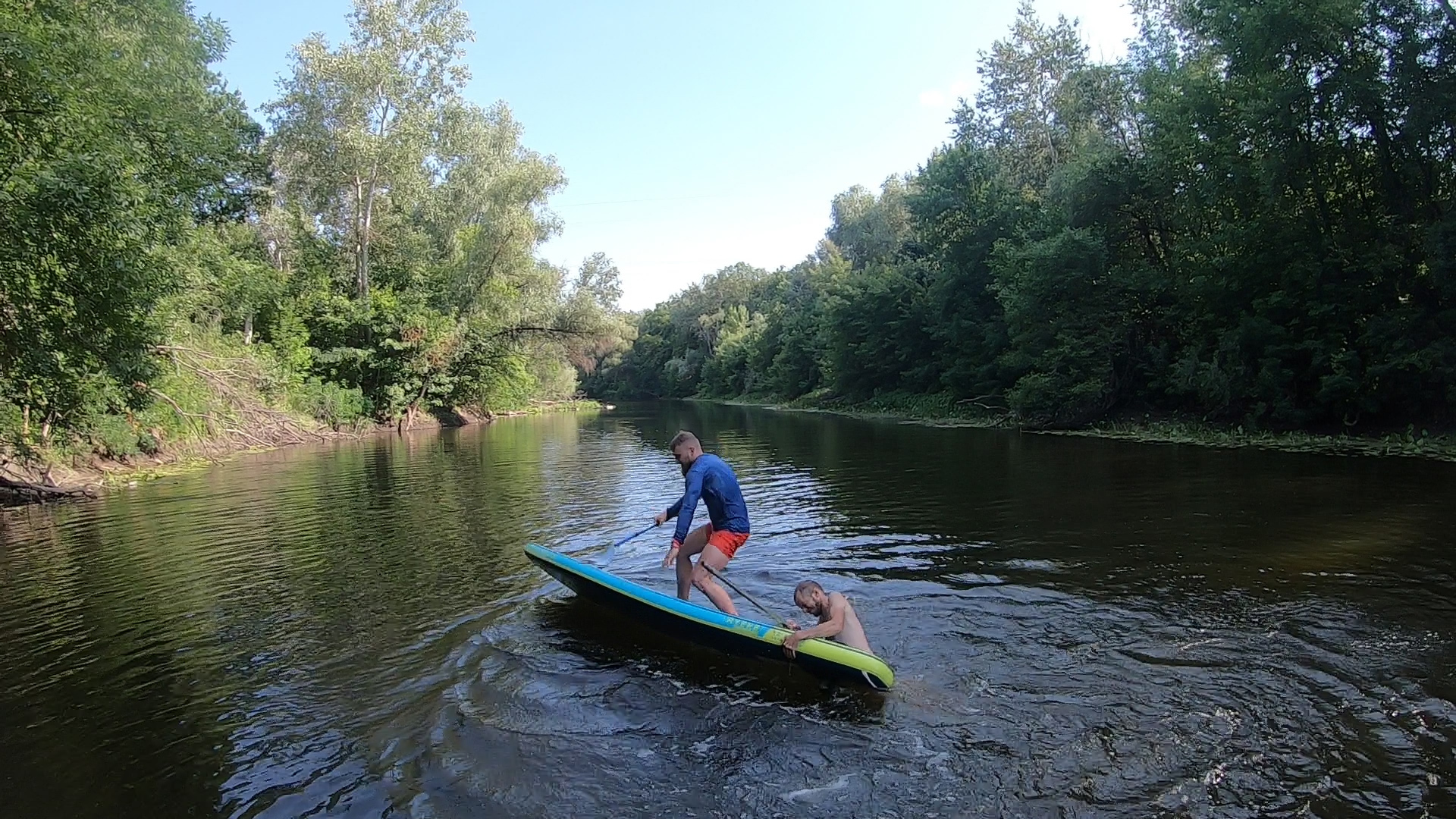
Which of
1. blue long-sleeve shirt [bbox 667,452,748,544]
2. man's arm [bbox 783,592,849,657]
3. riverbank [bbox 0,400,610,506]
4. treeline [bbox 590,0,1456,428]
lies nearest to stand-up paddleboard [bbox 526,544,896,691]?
man's arm [bbox 783,592,849,657]

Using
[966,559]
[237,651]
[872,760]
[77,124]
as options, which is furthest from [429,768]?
[77,124]

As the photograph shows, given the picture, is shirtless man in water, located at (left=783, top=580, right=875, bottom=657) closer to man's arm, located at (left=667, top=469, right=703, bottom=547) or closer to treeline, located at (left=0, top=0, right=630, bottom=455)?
man's arm, located at (left=667, top=469, right=703, bottom=547)

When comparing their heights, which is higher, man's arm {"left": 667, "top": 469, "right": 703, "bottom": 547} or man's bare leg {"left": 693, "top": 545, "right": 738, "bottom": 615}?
man's arm {"left": 667, "top": 469, "right": 703, "bottom": 547}

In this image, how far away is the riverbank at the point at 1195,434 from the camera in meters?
16.4

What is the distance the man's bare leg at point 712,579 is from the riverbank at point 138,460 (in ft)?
45.8

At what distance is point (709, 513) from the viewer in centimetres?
687

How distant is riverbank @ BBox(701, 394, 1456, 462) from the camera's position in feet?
53.9

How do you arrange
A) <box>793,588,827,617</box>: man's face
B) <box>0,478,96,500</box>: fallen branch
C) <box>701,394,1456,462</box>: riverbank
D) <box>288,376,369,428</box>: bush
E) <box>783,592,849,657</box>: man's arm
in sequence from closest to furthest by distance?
<box>783,592,849,657</box>: man's arm, <box>793,588,827,617</box>: man's face, <box>0,478,96,500</box>: fallen branch, <box>701,394,1456,462</box>: riverbank, <box>288,376,369,428</box>: bush

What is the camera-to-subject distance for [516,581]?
28.1 ft

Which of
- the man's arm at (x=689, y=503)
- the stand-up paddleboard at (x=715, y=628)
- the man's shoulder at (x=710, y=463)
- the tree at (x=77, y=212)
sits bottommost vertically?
the stand-up paddleboard at (x=715, y=628)

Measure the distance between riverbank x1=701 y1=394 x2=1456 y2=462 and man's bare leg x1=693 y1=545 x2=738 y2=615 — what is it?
51.3ft

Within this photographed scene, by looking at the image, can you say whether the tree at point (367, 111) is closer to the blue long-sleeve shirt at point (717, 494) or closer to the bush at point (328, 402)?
the bush at point (328, 402)

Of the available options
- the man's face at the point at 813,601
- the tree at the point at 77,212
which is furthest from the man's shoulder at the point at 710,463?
the tree at the point at 77,212

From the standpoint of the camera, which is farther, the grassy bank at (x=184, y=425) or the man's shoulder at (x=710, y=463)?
the grassy bank at (x=184, y=425)
